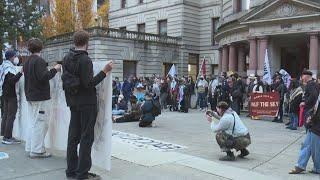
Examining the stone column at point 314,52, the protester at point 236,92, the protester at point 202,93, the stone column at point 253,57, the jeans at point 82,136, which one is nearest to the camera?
the jeans at point 82,136

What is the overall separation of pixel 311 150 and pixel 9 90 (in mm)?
6252

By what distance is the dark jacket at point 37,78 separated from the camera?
344 inches

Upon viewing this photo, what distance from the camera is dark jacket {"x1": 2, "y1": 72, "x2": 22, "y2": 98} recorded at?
1036 cm

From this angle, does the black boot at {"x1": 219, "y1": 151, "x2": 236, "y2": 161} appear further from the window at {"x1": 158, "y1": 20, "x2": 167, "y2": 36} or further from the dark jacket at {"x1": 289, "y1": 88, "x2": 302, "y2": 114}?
the window at {"x1": 158, "y1": 20, "x2": 167, "y2": 36}

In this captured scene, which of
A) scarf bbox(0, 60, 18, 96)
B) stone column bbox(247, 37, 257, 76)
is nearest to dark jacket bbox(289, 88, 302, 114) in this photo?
scarf bbox(0, 60, 18, 96)

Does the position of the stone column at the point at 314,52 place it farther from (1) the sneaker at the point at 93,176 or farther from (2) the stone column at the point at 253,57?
(1) the sneaker at the point at 93,176

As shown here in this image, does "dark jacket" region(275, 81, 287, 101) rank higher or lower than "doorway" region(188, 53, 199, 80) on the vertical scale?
lower

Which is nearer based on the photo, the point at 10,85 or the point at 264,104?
the point at 10,85

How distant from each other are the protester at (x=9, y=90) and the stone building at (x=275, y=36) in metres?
16.7

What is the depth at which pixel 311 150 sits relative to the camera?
869 centimetres

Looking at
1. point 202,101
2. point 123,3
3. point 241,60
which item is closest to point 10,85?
point 202,101

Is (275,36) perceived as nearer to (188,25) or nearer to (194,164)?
(194,164)

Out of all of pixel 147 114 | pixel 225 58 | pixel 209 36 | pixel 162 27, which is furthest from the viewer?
pixel 162 27

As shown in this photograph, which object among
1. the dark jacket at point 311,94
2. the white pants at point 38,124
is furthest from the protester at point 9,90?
the dark jacket at point 311,94
